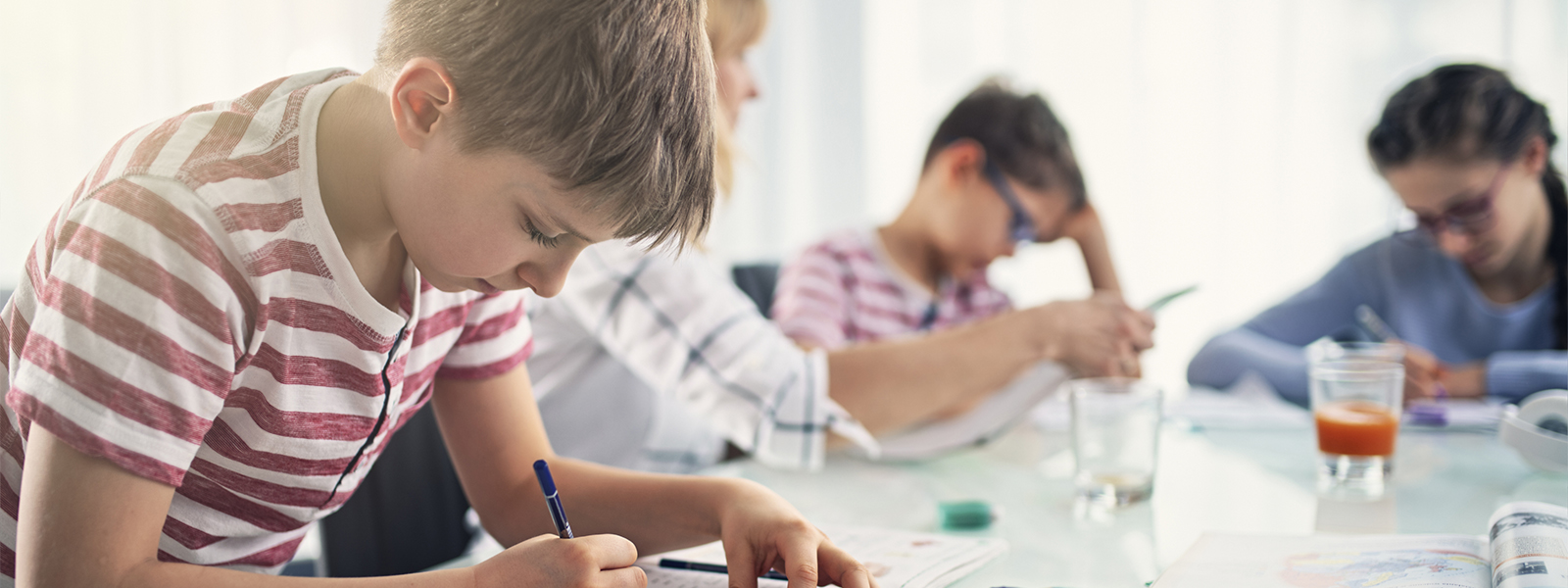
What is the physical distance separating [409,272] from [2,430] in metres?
0.23

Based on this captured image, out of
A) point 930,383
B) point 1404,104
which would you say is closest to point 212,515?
point 930,383

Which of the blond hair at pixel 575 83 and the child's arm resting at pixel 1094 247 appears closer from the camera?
the blond hair at pixel 575 83

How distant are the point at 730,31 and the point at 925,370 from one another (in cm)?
51

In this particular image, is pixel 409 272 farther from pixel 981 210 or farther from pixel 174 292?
pixel 981 210

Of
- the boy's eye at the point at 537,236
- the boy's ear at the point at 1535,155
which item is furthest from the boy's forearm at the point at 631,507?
the boy's ear at the point at 1535,155

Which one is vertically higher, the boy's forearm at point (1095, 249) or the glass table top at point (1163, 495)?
the boy's forearm at point (1095, 249)

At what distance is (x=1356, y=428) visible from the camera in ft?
3.08

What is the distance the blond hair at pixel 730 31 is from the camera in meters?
1.22

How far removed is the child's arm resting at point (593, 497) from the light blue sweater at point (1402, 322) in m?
1.10

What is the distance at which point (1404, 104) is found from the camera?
152cm

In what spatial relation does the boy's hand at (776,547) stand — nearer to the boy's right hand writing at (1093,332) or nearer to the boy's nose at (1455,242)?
the boy's right hand writing at (1093,332)

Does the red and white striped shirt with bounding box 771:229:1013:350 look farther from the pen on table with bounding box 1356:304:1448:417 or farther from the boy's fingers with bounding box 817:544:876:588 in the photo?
the boy's fingers with bounding box 817:544:876:588

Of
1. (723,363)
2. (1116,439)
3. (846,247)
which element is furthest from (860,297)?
(1116,439)

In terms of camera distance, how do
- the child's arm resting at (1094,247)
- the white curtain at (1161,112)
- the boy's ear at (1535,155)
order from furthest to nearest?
the white curtain at (1161,112) < the child's arm resting at (1094,247) < the boy's ear at (1535,155)
